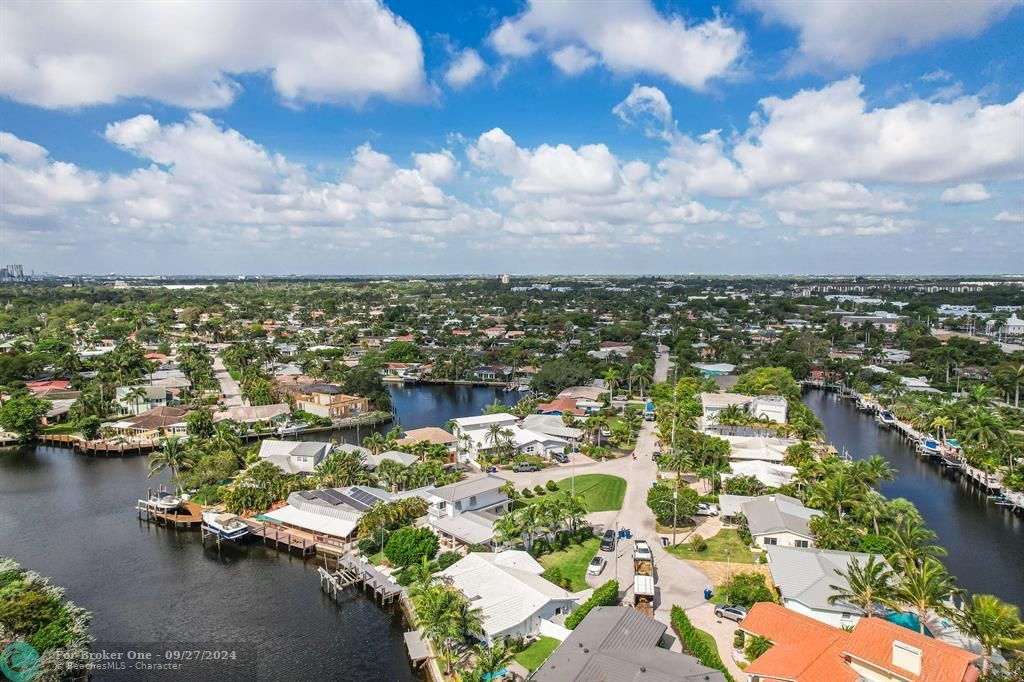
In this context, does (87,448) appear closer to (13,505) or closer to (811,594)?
(13,505)

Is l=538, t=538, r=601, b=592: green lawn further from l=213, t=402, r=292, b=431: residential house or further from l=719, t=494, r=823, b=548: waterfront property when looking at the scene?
l=213, t=402, r=292, b=431: residential house

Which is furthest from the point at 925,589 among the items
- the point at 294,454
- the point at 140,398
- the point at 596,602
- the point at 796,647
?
the point at 140,398

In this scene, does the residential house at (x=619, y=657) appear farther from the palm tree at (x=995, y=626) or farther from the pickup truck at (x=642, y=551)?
the palm tree at (x=995, y=626)

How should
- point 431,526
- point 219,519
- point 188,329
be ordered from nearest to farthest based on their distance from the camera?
1. point 431,526
2. point 219,519
3. point 188,329

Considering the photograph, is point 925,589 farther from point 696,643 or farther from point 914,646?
point 696,643

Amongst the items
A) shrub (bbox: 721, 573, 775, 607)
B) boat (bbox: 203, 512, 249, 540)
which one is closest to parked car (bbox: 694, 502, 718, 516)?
shrub (bbox: 721, 573, 775, 607)

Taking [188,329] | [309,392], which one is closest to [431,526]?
[309,392]
